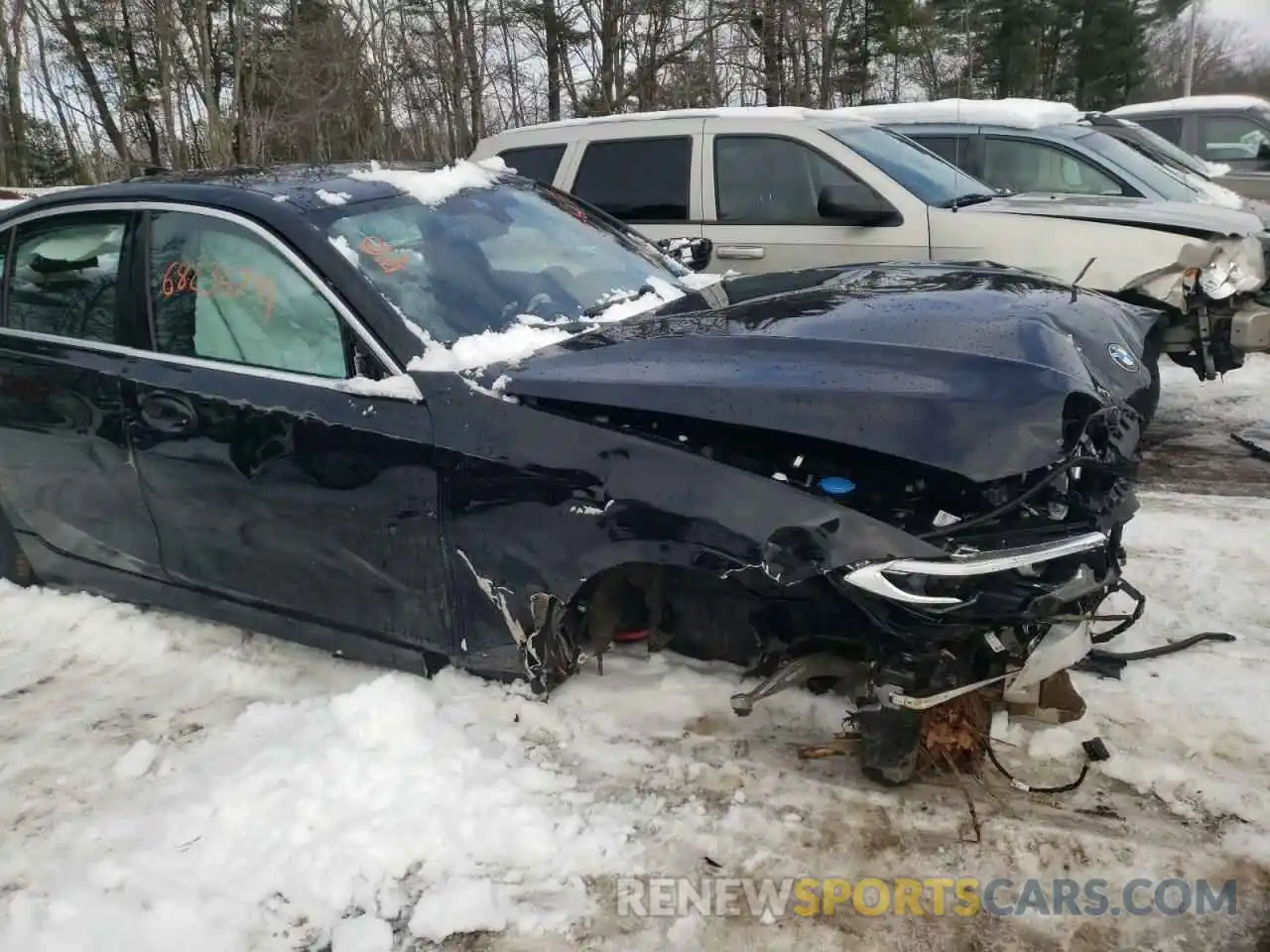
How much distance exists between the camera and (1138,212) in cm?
580

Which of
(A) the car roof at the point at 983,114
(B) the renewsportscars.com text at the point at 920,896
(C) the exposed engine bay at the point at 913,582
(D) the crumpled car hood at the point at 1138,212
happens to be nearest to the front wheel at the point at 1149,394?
(C) the exposed engine bay at the point at 913,582

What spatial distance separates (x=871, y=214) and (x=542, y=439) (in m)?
3.87

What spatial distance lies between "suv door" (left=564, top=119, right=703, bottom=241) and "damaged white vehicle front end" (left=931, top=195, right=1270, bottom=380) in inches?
65.7

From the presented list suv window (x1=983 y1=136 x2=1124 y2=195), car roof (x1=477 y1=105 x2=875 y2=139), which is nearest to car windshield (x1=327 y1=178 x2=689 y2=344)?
car roof (x1=477 y1=105 x2=875 y2=139)

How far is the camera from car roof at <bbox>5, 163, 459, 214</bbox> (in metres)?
3.30

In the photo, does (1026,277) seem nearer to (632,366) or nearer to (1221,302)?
(632,366)

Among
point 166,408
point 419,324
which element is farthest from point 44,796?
point 419,324

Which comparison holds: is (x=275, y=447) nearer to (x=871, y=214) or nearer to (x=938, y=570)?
→ (x=938, y=570)

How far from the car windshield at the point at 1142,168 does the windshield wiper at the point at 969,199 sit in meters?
1.68

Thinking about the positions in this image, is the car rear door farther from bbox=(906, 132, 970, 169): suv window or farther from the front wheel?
the front wheel

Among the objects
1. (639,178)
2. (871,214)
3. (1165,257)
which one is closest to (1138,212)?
(1165,257)

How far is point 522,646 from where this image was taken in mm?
2895

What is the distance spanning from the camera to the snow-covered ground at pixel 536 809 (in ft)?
7.75

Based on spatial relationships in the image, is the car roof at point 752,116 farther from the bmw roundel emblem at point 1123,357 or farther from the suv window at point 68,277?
the suv window at point 68,277
